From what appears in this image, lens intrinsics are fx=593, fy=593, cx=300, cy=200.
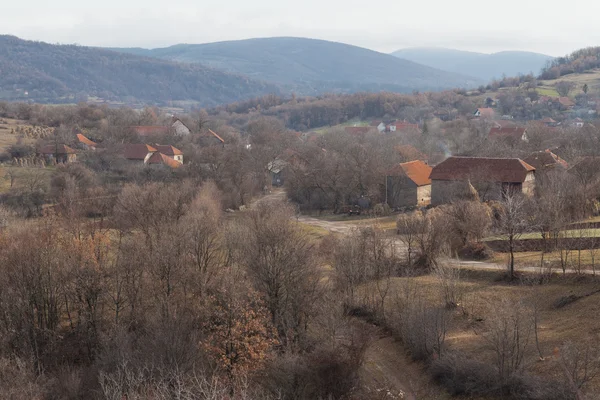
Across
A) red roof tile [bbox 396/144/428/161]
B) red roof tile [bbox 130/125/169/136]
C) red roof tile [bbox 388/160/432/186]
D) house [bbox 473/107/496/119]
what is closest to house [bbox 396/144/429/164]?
red roof tile [bbox 396/144/428/161]

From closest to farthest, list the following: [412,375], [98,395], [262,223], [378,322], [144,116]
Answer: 1. [98,395]
2. [412,375]
3. [378,322]
4. [262,223]
5. [144,116]

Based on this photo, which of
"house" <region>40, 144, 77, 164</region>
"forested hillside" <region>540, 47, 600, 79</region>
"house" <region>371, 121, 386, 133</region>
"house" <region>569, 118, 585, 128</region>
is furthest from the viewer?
"forested hillside" <region>540, 47, 600, 79</region>

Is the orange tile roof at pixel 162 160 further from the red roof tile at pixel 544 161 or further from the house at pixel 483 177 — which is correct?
the red roof tile at pixel 544 161

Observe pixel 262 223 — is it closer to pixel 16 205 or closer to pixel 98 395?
pixel 98 395

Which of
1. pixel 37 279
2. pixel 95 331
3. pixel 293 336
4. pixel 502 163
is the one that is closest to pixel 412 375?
pixel 293 336

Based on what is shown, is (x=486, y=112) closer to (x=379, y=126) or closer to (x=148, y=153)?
(x=379, y=126)

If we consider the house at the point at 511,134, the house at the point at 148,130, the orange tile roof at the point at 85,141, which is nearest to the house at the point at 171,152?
the orange tile roof at the point at 85,141

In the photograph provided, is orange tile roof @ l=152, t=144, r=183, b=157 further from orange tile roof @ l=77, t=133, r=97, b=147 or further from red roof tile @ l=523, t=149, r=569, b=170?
red roof tile @ l=523, t=149, r=569, b=170
